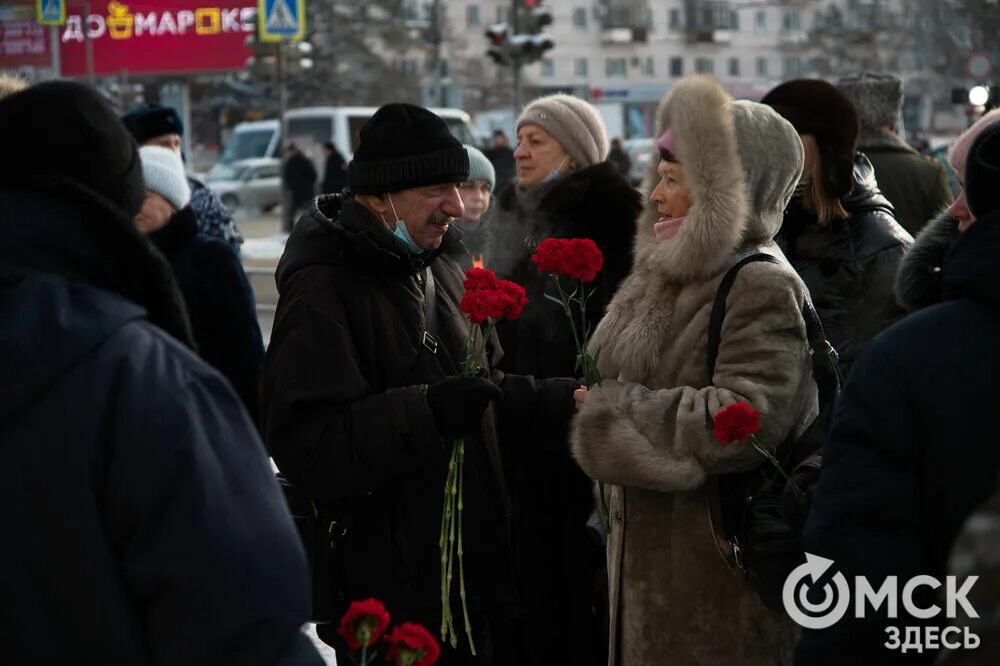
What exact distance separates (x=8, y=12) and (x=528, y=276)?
5275cm

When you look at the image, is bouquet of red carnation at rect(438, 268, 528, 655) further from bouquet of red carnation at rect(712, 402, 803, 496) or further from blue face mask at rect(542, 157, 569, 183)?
blue face mask at rect(542, 157, 569, 183)

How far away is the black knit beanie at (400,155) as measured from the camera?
11.7 ft

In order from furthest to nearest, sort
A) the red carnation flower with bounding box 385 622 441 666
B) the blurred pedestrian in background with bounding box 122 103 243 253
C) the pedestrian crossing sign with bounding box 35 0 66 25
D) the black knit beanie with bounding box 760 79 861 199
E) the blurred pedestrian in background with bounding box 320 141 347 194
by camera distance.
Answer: the pedestrian crossing sign with bounding box 35 0 66 25 → the blurred pedestrian in background with bounding box 320 141 347 194 → the blurred pedestrian in background with bounding box 122 103 243 253 → the black knit beanie with bounding box 760 79 861 199 → the red carnation flower with bounding box 385 622 441 666

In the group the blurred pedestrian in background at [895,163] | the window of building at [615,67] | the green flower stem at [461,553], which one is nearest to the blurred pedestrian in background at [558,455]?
the green flower stem at [461,553]

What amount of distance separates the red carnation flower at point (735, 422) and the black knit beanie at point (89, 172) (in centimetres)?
137

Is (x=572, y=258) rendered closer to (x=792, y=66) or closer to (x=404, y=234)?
(x=404, y=234)

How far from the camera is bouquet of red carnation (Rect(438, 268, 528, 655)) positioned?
341cm

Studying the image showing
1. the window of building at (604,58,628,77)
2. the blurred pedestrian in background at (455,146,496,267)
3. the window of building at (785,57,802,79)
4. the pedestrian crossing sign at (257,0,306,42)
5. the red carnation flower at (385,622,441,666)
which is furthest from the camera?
the window of building at (604,58,628,77)

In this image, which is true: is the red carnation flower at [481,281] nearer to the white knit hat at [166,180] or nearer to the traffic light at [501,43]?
the white knit hat at [166,180]

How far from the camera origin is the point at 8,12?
53.4 m

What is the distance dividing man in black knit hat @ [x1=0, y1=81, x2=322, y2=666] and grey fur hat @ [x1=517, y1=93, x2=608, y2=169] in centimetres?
372

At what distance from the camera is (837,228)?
4867 mm

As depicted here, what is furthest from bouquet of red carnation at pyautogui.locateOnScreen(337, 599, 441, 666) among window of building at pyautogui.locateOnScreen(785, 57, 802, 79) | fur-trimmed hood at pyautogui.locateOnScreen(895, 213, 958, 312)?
window of building at pyautogui.locateOnScreen(785, 57, 802, 79)

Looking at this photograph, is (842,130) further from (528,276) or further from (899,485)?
(899,485)
